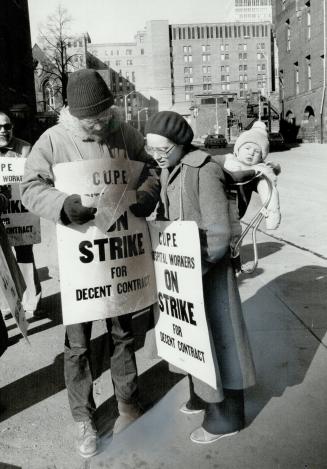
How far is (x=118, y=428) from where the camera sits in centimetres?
297

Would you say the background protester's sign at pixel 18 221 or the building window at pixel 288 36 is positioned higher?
the building window at pixel 288 36

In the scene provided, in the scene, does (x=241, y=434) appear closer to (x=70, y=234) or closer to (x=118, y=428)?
(x=118, y=428)

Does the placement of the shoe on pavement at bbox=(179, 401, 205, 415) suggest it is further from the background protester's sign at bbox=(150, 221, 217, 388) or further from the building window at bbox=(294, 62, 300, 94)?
the building window at bbox=(294, 62, 300, 94)

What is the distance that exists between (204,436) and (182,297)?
0.83 meters

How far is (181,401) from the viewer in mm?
3301

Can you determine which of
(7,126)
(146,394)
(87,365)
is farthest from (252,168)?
(7,126)

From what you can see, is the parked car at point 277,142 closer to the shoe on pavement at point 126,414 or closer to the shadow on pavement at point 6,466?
the shoe on pavement at point 126,414

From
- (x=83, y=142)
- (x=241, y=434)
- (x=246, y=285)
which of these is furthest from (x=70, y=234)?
(x=246, y=285)

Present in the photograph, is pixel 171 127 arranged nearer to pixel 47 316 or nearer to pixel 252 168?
pixel 252 168

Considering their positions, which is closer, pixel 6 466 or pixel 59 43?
pixel 6 466

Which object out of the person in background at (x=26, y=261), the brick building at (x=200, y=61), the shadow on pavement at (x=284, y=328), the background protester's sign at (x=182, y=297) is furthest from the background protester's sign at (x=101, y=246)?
the brick building at (x=200, y=61)

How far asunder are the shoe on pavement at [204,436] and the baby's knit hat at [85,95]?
1873 millimetres

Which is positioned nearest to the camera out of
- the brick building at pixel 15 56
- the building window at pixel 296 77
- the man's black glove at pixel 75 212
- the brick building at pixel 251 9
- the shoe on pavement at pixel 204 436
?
the man's black glove at pixel 75 212

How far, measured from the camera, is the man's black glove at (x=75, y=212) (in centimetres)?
246
